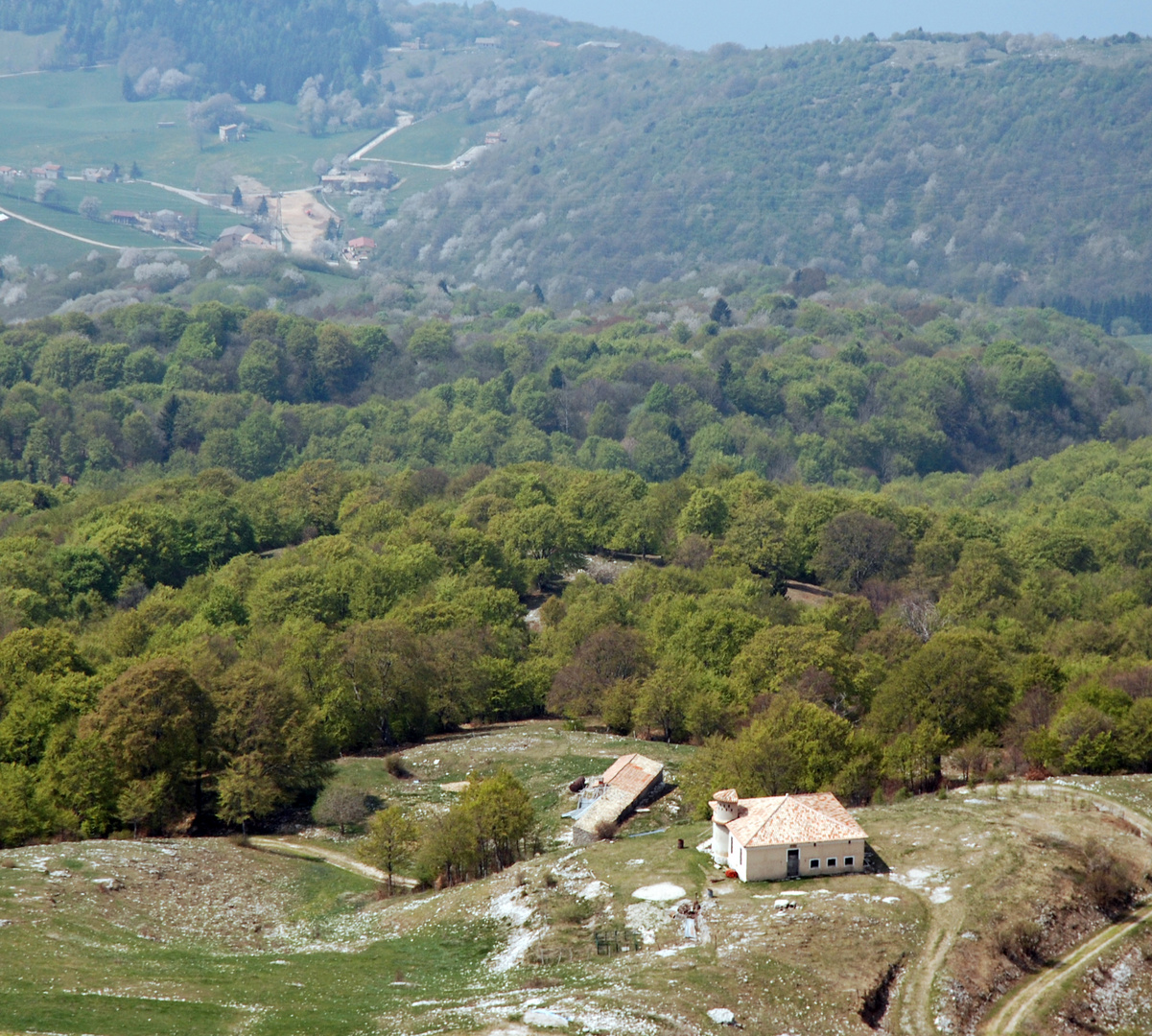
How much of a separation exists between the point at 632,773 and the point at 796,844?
18.2 metres

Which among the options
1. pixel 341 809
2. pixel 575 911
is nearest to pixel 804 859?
pixel 575 911

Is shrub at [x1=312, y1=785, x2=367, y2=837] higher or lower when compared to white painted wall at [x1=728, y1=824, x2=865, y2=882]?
lower

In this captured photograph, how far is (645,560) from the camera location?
138875 millimetres

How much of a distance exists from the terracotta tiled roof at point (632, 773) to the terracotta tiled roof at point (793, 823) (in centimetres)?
1364

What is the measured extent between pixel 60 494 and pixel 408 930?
129 m

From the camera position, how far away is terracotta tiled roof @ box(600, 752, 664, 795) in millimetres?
72562

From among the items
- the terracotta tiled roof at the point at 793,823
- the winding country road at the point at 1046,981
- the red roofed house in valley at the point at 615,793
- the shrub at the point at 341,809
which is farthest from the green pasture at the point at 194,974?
the winding country road at the point at 1046,981

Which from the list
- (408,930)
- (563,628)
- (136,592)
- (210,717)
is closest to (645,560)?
(563,628)

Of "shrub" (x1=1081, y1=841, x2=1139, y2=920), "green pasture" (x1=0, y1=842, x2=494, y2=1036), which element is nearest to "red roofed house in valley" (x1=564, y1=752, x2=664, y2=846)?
"green pasture" (x1=0, y1=842, x2=494, y2=1036)

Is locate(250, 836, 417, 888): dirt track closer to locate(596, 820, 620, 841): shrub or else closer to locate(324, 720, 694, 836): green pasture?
locate(324, 720, 694, 836): green pasture

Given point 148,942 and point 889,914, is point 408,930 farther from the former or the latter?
point 889,914

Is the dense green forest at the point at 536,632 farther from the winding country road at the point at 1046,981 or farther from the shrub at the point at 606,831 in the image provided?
the winding country road at the point at 1046,981

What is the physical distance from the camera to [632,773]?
73812mm

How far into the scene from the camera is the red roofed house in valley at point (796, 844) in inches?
2222
